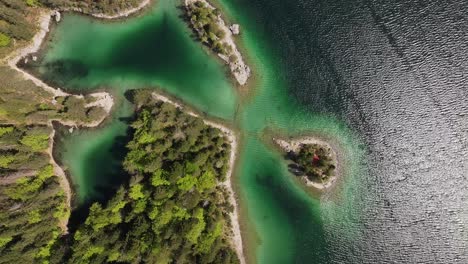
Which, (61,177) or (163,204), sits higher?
(61,177)

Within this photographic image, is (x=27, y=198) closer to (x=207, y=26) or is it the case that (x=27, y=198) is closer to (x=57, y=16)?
(x=57, y=16)

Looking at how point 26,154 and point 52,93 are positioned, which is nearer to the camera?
point 26,154

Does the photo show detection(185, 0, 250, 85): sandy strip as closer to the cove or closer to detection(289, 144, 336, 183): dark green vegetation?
the cove

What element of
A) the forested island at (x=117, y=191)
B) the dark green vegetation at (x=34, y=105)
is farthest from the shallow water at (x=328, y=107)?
the forested island at (x=117, y=191)

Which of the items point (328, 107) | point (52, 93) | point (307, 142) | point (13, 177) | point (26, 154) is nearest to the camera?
point (13, 177)

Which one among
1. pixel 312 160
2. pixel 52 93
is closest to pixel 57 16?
pixel 52 93

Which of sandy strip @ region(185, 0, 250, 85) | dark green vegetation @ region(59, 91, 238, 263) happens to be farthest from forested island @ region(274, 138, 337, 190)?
sandy strip @ region(185, 0, 250, 85)

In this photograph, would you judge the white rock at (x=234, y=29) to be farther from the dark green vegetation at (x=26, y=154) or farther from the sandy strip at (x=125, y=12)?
the dark green vegetation at (x=26, y=154)
